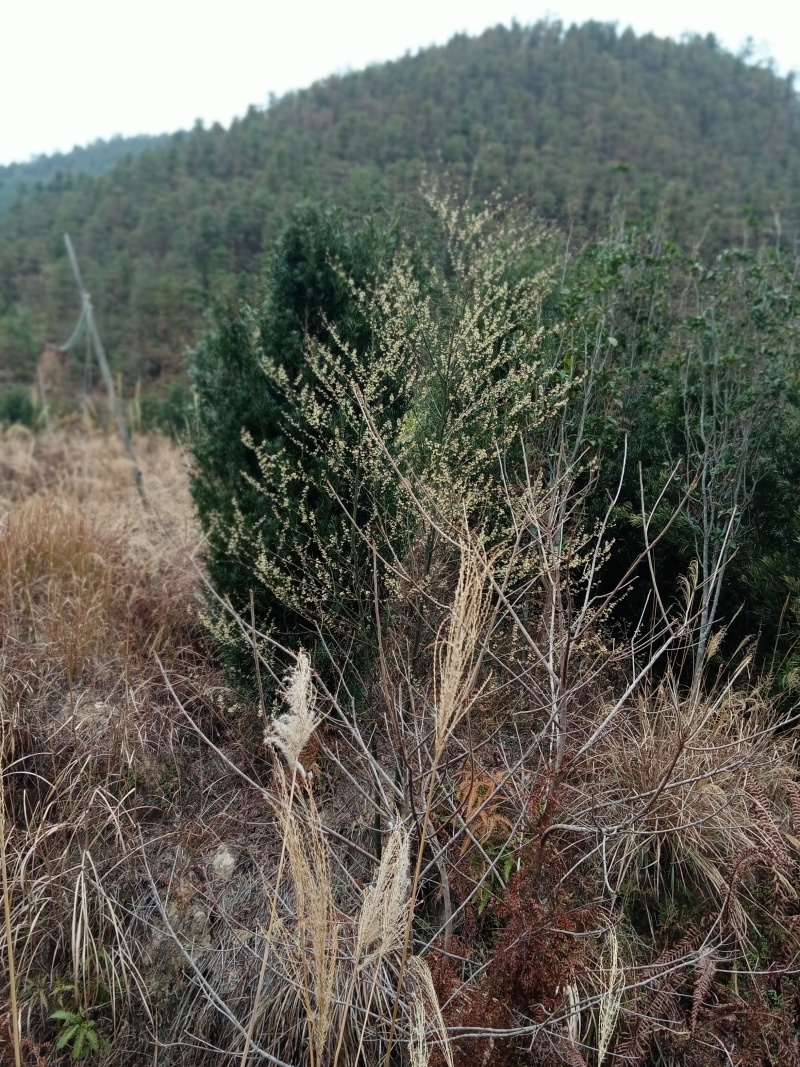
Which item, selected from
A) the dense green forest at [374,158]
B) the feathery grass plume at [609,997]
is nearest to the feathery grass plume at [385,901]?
the feathery grass plume at [609,997]

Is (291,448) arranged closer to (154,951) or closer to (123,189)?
(154,951)

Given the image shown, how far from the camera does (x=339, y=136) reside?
89.9 ft

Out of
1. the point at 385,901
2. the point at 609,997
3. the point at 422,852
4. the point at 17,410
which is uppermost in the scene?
the point at 385,901

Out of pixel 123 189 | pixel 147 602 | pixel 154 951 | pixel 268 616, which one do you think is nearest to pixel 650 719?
pixel 268 616

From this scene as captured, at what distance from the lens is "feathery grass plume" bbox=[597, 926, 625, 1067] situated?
1.53 meters

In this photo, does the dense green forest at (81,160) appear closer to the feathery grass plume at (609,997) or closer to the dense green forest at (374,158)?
the dense green forest at (374,158)

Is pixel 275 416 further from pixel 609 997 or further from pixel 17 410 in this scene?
pixel 17 410

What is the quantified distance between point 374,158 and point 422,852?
25555 mm

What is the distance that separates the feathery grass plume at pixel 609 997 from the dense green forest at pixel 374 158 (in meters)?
10.7

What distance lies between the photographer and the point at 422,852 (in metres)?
1.74

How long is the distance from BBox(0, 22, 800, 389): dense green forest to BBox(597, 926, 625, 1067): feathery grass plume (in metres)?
10.7

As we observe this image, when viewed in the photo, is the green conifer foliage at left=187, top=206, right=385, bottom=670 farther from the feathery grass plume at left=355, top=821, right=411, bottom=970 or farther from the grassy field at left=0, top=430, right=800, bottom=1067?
the feathery grass plume at left=355, top=821, right=411, bottom=970

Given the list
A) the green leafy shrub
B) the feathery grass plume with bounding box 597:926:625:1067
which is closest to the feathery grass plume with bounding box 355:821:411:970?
the feathery grass plume with bounding box 597:926:625:1067

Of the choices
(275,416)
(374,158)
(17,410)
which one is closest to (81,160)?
(374,158)
